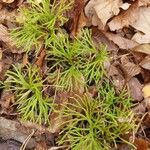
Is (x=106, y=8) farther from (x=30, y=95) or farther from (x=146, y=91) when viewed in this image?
(x=30, y=95)

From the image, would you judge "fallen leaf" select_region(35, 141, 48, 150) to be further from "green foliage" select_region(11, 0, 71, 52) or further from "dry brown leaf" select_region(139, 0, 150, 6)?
"dry brown leaf" select_region(139, 0, 150, 6)

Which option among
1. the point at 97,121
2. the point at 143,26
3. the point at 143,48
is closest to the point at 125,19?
the point at 143,26

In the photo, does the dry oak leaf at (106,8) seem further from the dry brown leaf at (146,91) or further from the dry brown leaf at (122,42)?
the dry brown leaf at (146,91)

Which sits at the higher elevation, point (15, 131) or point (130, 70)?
point (130, 70)

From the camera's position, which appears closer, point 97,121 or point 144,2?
point 97,121

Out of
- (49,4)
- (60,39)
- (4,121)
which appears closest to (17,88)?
(4,121)

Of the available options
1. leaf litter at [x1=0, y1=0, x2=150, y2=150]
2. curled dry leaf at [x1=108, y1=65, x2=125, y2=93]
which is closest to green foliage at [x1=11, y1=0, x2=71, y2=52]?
leaf litter at [x1=0, y1=0, x2=150, y2=150]

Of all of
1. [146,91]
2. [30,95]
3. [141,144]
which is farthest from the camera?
[30,95]
